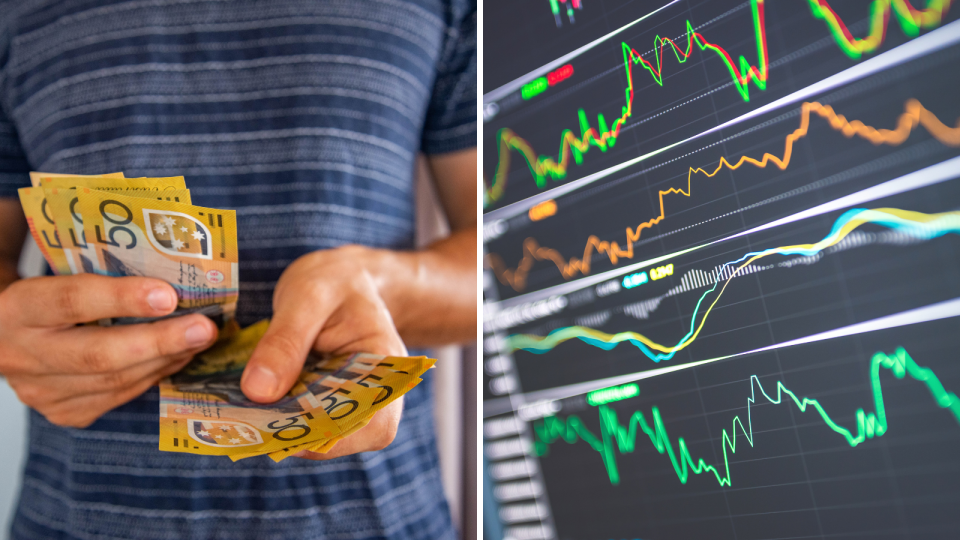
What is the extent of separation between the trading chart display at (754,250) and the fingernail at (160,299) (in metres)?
0.38

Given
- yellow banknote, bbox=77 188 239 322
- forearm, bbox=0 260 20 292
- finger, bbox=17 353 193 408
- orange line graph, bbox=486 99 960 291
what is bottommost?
finger, bbox=17 353 193 408

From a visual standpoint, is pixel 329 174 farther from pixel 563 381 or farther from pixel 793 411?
pixel 793 411

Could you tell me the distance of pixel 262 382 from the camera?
1.52 feet

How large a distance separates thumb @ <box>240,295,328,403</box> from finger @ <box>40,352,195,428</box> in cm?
17

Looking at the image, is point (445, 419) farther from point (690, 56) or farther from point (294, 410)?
point (690, 56)

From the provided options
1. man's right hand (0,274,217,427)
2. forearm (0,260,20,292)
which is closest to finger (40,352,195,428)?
man's right hand (0,274,217,427)

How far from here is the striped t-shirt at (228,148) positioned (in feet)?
2.09

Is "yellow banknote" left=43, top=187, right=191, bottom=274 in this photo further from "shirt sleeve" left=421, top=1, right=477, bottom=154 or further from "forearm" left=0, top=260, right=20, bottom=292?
"shirt sleeve" left=421, top=1, right=477, bottom=154

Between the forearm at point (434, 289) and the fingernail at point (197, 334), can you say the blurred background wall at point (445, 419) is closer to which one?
the forearm at point (434, 289)

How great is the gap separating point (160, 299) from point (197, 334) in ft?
0.17

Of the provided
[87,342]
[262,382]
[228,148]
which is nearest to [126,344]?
[87,342]

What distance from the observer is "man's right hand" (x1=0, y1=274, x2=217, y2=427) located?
50 cm

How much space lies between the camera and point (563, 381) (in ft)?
1.69

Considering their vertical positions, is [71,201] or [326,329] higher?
[71,201]
